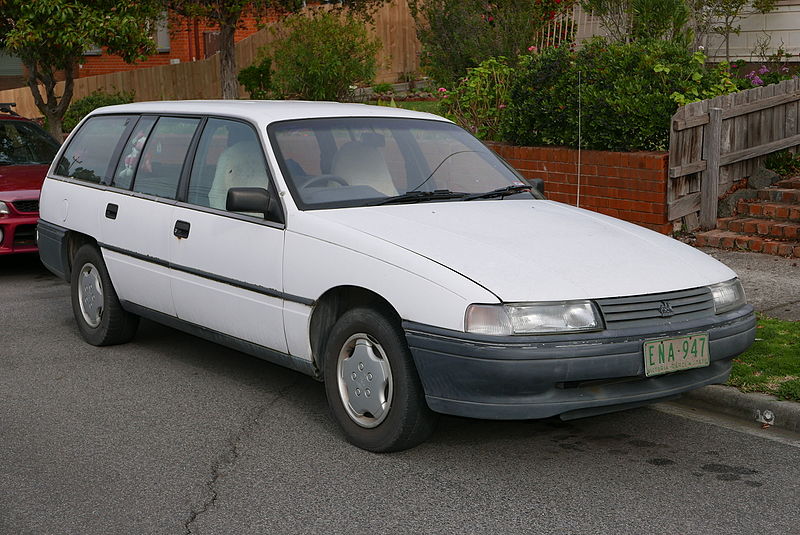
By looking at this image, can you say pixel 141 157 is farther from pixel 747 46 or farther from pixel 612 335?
pixel 747 46

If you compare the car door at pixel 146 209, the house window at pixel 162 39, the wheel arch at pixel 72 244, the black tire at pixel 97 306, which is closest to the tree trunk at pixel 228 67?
the house window at pixel 162 39

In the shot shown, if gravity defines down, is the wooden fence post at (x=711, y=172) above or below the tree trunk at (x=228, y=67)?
below

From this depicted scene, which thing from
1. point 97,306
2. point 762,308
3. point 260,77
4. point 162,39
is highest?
point 162,39

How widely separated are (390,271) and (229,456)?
121 cm

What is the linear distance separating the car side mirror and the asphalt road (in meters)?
1.11

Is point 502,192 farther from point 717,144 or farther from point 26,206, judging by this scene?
point 26,206

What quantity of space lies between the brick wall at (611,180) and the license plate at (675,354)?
17.8 ft

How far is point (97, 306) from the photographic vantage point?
7492 mm

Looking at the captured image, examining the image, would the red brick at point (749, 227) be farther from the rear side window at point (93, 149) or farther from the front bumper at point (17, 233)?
the front bumper at point (17, 233)

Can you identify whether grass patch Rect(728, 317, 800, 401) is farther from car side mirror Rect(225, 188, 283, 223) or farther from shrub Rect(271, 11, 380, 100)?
shrub Rect(271, 11, 380, 100)

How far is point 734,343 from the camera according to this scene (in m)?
5.17

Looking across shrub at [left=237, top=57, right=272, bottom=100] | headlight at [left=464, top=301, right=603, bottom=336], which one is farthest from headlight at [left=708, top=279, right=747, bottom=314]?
shrub at [left=237, top=57, right=272, bottom=100]

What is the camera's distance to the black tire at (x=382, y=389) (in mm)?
4984

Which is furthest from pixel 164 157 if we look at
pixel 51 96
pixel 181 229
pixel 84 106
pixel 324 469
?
pixel 84 106
